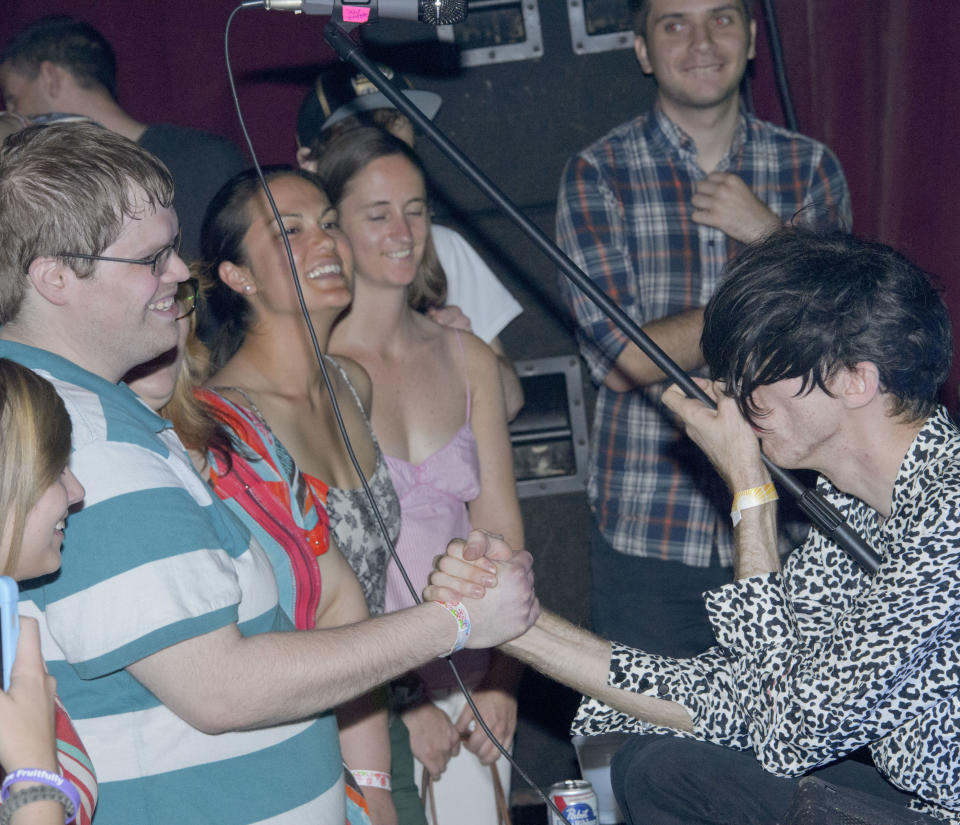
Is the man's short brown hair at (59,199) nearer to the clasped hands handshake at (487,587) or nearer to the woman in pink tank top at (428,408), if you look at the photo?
the clasped hands handshake at (487,587)

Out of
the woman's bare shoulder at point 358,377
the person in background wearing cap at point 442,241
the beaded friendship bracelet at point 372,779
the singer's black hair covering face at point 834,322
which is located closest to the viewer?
the singer's black hair covering face at point 834,322

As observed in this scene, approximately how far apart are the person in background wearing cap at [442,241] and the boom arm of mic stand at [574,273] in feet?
4.19

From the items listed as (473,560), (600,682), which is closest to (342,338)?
(473,560)

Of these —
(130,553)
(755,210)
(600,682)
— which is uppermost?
(755,210)

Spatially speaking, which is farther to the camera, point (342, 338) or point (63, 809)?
point (342, 338)

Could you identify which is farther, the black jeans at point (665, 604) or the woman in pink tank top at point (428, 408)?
the black jeans at point (665, 604)

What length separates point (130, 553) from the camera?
1.22 metres

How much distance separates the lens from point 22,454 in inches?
46.1

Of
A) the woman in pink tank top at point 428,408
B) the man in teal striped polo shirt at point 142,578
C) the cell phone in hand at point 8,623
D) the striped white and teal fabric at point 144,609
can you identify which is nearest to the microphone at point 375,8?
the man in teal striped polo shirt at point 142,578

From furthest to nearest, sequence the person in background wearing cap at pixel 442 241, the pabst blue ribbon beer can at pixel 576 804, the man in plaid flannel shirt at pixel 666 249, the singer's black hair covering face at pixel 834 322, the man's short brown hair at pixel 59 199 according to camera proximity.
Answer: the person in background wearing cap at pixel 442 241
the man in plaid flannel shirt at pixel 666 249
the pabst blue ribbon beer can at pixel 576 804
the singer's black hair covering face at pixel 834 322
the man's short brown hair at pixel 59 199

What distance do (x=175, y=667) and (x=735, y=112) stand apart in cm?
209

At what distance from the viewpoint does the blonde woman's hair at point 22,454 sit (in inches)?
45.9

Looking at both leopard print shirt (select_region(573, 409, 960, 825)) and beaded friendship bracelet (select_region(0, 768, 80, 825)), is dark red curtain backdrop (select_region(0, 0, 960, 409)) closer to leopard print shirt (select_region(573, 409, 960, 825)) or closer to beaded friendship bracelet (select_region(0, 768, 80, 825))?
leopard print shirt (select_region(573, 409, 960, 825))

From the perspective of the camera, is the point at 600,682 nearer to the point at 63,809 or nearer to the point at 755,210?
the point at 63,809
